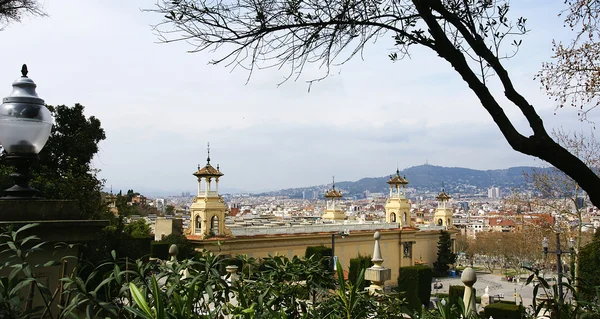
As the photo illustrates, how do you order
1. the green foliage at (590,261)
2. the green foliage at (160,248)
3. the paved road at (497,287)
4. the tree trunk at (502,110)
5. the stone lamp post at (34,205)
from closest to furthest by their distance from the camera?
the stone lamp post at (34,205), the tree trunk at (502,110), the green foliage at (590,261), the green foliage at (160,248), the paved road at (497,287)

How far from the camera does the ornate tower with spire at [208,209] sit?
2097 centimetres

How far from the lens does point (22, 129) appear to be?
238 cm

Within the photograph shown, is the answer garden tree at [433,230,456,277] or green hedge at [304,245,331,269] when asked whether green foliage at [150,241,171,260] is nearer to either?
green hedge at [304,245,331,269]

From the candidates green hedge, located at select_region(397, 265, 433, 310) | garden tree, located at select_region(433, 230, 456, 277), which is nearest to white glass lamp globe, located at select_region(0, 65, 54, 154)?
green hedge, located at select_region(397, 265, 433, 310)

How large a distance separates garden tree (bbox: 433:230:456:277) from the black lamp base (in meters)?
32.3

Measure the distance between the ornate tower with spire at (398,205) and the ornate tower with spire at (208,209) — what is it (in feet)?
38.2

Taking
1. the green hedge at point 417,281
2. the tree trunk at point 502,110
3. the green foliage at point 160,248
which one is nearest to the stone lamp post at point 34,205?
the tree trunk at point 502,110

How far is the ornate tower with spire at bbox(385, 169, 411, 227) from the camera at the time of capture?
1160 inches

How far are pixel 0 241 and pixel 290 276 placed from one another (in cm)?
157

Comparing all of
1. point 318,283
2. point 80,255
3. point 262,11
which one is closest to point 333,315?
point 318,283

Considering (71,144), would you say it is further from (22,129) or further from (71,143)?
(22,129)

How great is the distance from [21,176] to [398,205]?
92.6 feet

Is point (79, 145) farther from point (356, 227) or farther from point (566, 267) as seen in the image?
point (566, 267)

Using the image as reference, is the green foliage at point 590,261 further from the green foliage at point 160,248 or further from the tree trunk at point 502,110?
the green foliage at point 160,248
